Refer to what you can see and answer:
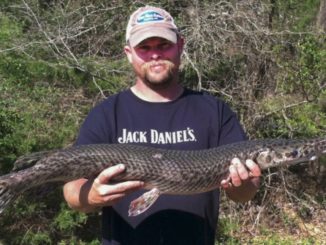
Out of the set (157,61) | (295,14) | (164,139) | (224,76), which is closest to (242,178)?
(164,139)

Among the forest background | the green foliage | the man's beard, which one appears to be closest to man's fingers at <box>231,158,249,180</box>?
the man's beard

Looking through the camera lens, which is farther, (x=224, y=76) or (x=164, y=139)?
(x=224, y=76)

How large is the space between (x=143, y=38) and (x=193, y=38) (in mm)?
4145

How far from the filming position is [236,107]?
779 centimetres

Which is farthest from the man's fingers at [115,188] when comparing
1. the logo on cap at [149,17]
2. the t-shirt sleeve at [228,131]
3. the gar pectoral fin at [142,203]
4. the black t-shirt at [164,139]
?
the logo on cap at [149,17]

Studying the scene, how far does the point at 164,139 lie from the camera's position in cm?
329

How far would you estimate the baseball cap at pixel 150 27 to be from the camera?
11.3 feet

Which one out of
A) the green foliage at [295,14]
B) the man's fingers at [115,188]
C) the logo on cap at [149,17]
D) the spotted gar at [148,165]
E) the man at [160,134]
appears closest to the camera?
the man's fingers at [115,188]

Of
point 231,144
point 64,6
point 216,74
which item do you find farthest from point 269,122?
point 231,144

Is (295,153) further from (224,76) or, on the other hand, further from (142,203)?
(224,76)

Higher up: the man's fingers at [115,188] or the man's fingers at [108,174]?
the man's fingers at [108,174]

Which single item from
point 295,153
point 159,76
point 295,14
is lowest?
point 295,153

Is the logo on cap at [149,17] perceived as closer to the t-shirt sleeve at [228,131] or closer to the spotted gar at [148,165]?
the t-shirt sleeve at [228,131]

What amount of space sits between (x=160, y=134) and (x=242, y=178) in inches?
20.3
